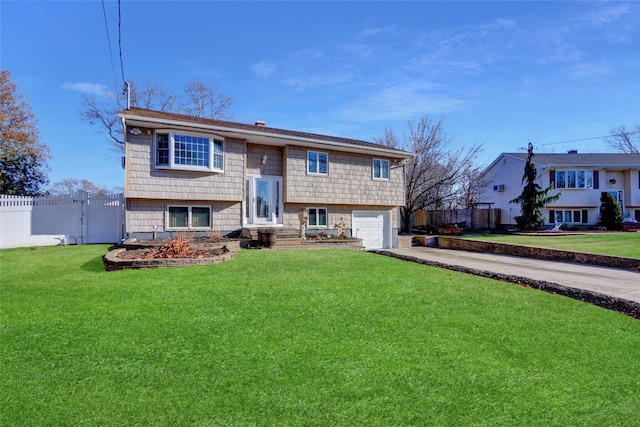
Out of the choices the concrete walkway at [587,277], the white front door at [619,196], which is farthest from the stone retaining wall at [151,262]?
the white front door at [619,196]

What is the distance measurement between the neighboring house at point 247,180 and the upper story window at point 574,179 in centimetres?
1691

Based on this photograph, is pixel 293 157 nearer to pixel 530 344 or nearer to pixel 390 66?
pixel 390 66

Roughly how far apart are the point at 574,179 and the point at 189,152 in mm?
28311

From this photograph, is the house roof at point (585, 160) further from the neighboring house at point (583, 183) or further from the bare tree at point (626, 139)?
the bare tree at point (626, 139)

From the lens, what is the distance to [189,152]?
1253 centimetres

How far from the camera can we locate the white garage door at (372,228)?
17219 millimetres

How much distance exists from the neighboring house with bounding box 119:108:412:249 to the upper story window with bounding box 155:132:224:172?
0.03 meters

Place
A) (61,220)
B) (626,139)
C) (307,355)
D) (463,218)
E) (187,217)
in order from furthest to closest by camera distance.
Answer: (626,139) → (463,218) → (187,217) → (61,220) → (307,355)

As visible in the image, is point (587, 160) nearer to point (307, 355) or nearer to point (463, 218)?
point (463, 218)

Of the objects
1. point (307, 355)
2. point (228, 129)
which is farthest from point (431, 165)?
point (307, 355)

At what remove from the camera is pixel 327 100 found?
1795 cm

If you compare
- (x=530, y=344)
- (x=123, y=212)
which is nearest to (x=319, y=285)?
(x=530, y=344)

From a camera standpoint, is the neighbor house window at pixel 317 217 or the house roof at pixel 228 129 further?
the neighbor house window at pixel 317 217

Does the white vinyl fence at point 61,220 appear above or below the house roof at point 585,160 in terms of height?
below
